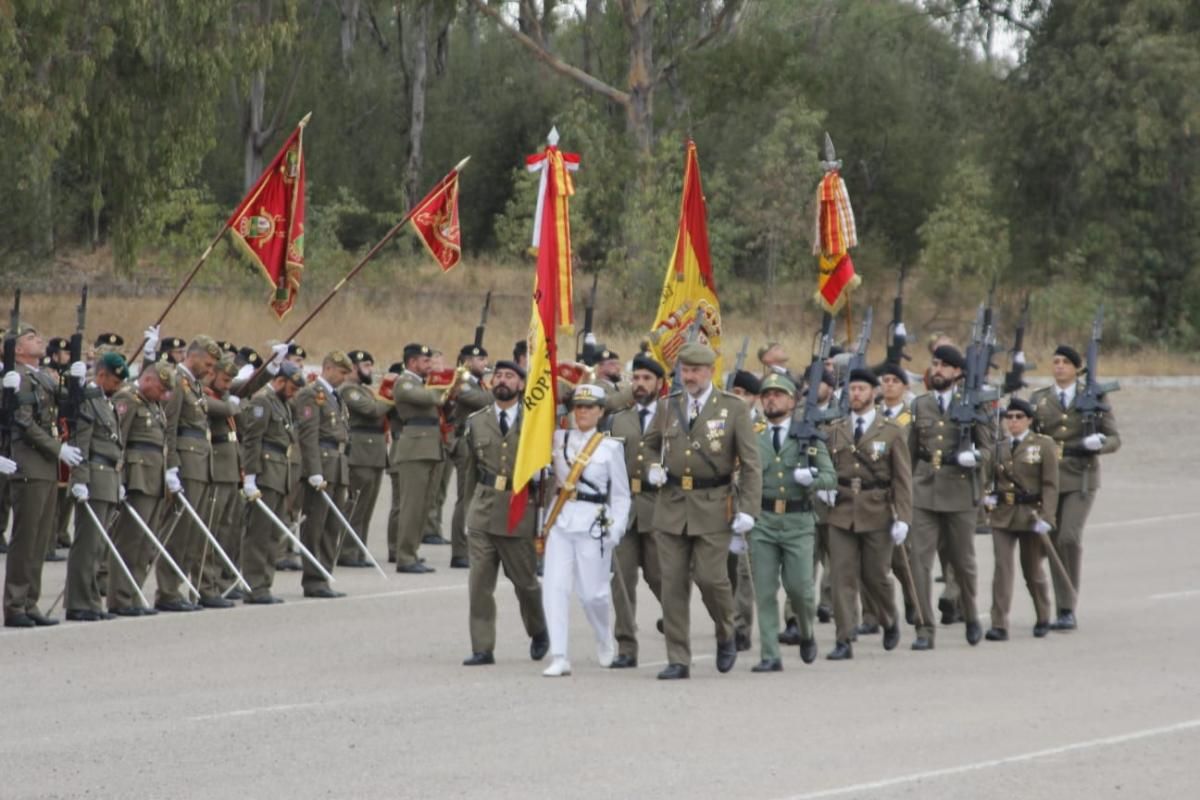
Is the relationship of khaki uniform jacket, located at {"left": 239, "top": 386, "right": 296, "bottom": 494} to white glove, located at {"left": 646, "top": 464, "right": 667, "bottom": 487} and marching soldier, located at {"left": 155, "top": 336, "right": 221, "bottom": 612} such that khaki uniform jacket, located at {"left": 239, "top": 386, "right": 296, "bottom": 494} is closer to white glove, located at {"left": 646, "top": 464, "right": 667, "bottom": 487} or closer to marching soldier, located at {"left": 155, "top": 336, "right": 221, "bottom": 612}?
marching soldier, located at {"left": 155, "top": 336, "right": 221, "bottom": 612}

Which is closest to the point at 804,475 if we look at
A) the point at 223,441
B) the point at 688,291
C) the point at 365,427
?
the point at 688,291

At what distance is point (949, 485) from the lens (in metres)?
14.9

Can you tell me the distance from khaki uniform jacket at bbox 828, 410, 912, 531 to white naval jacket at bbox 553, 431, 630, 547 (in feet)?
5.62

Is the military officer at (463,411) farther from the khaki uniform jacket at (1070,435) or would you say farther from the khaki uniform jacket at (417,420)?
the khaki uniform jacket at (1070,435)

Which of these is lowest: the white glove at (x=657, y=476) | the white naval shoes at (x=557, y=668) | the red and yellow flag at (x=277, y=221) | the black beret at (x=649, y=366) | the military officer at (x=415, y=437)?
the white naval shoes at (x=557, y=668)

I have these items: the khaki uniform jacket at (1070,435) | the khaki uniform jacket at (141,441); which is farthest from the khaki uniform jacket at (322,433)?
the khaki uniform jacket at (1070,435)

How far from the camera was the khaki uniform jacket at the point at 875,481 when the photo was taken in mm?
13875

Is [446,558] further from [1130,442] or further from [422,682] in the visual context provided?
[1130,442]

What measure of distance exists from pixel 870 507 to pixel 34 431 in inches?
216

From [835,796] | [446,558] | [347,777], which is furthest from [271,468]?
[835,796]

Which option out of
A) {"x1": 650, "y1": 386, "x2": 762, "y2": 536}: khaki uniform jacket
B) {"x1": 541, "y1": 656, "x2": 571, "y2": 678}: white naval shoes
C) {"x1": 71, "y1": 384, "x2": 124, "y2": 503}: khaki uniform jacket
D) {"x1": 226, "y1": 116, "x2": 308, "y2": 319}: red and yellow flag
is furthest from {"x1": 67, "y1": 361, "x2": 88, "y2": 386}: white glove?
{"x1": 650, "y1": 386, "x2": 762, "y2": 536}: khaki uniform jacket

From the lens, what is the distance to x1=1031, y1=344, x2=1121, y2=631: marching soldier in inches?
606

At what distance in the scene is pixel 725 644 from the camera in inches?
511

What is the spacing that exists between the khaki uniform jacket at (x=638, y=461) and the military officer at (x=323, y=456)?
13.3 ft
